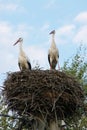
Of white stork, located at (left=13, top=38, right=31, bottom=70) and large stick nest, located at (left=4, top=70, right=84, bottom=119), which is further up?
white stork, located at (left=13, top=38, right=31, bottom=70)

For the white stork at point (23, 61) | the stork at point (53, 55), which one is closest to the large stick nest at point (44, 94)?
the white stork at point (23, 61)

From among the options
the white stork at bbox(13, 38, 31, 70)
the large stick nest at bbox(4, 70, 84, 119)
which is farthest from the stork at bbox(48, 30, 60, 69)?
the large stick nest at bbox(4, 70, 84, 119)

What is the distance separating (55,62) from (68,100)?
438 centimetres

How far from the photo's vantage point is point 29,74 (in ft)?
30.8

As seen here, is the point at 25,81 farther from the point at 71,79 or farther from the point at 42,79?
the point at 71,79

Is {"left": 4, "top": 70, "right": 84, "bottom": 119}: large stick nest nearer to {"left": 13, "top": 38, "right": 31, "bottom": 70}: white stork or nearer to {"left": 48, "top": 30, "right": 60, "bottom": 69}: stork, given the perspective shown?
{"left": 13, "top": 38, "right": 31, "bottom": 70}: white stork

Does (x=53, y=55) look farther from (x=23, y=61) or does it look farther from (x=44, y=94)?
(x=44, y=94)

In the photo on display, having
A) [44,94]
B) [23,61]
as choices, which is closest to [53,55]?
[23,61]

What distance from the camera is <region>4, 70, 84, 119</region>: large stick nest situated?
8258 mm

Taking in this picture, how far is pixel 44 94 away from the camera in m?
8.59

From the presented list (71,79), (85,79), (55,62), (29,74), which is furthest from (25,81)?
(85,79)

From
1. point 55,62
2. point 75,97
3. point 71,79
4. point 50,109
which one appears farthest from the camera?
point 55,62

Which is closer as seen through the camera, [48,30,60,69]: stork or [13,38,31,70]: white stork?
[13,38,31,70]: white stork

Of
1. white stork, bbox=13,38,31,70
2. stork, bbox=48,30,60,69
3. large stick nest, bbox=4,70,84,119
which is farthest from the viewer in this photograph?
stork, bbox=48,30,60,69
